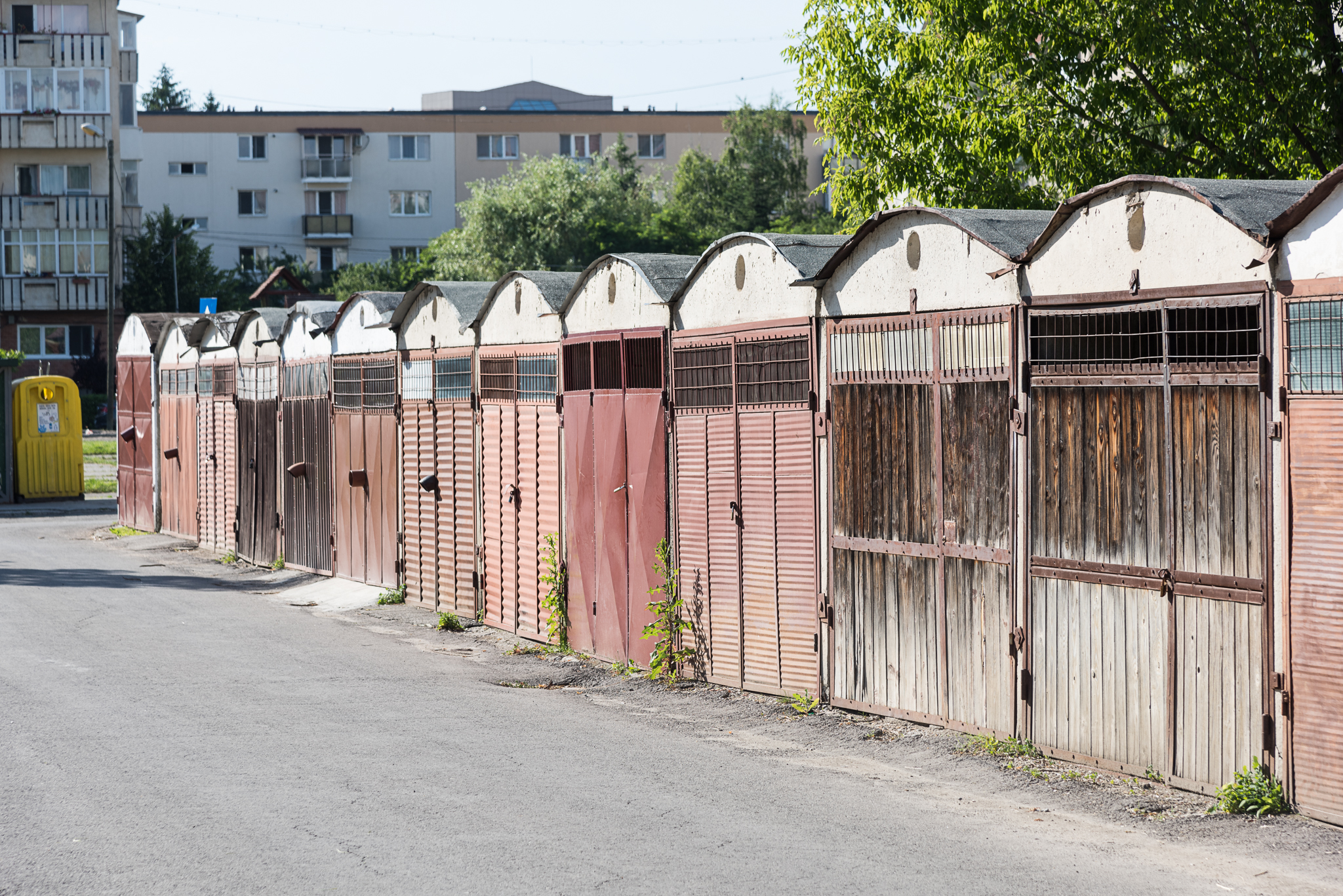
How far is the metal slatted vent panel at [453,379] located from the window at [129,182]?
49.7m

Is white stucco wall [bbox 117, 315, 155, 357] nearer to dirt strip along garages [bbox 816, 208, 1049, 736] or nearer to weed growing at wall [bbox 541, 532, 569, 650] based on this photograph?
weed growing at wall [bbox 541, 532, 569, 650]

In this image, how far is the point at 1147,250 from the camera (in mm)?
7355

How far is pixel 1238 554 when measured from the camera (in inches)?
272

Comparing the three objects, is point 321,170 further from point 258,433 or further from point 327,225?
point 258,433

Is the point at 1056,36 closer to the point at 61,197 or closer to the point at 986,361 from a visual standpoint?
the point at 986,361

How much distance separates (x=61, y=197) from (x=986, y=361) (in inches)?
2119

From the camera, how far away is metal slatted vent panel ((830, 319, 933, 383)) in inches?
350

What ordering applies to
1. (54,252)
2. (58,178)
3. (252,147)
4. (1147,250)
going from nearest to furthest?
(1147,250) → (54,252) → (58,178) → (252,147)

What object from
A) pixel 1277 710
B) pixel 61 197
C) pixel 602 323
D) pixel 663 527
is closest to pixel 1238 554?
pixel 1277 710

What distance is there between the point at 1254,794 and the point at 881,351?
12.0ft

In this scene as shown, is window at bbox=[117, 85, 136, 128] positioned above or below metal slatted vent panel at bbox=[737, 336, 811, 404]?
above

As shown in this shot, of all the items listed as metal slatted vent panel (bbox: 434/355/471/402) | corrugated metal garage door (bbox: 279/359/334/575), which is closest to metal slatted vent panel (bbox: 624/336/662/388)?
metal slatted vent panel (bbox: 434/355/471/402)

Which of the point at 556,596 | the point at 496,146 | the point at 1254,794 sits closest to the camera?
the point at 1254,794

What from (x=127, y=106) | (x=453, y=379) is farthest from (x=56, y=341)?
(x=453, y=379)
